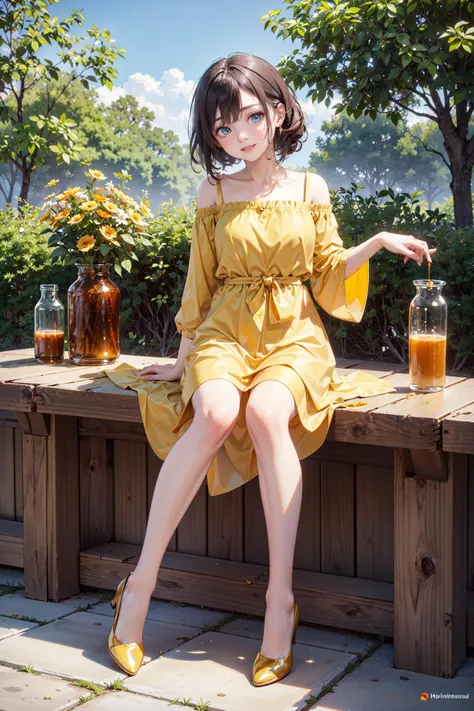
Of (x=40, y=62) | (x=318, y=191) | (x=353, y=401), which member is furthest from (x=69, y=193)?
(x=40, y=62)

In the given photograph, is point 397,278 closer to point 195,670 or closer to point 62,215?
point 62,215

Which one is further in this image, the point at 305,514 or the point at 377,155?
the point at 377,155

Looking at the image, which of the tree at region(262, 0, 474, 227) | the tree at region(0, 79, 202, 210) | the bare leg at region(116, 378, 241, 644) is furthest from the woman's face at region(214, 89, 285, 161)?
the tree at region(0, 79, 202, 210)

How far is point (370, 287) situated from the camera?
367cm

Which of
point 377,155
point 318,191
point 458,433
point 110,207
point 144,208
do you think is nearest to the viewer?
point 458,433

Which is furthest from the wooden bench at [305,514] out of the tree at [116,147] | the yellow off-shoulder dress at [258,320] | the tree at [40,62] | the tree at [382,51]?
the tree at [116,147]

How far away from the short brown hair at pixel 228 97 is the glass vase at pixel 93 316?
70cm

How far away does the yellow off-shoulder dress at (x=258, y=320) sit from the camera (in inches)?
100

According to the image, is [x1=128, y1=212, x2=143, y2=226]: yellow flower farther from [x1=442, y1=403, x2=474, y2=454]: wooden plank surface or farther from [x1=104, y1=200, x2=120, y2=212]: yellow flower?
[x1=442, y1=403, x2=474, y2=454]: wooden plank surface

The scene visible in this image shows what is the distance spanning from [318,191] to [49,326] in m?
1.27

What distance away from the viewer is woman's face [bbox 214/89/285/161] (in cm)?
267

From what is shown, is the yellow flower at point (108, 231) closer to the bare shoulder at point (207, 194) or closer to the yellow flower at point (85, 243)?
the yellow flower at point (85, 243)

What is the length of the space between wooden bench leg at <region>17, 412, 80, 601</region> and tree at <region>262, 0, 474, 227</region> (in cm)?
274

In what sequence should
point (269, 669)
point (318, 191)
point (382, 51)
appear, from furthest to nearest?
point (382, 51) < point (318, 191) < point (269, 669)
